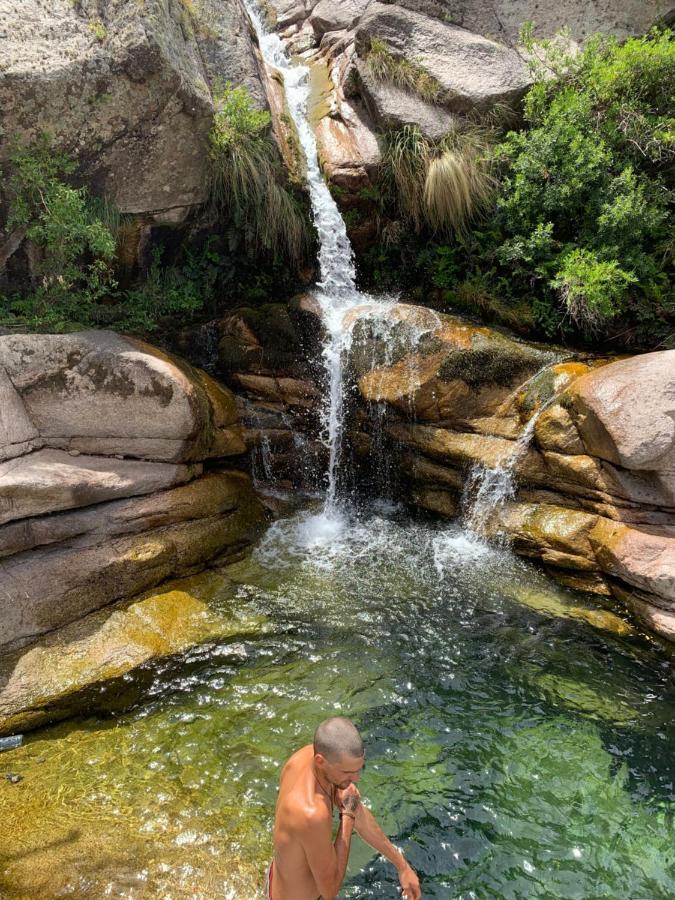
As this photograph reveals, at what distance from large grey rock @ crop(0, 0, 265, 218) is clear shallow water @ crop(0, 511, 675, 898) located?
5390 millimetres

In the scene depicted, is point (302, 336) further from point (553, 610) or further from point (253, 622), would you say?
point (553, 610)

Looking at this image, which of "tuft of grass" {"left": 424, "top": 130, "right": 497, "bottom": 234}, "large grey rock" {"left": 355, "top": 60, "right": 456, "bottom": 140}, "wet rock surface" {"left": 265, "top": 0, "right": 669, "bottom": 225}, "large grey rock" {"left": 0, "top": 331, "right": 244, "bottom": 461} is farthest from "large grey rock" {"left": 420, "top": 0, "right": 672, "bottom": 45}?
"large grey rock" {"left": 0, "top": 331, "right": 244, "bottom": 461}

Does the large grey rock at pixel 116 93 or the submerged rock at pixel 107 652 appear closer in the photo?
the submerged rock at pixel 107 652

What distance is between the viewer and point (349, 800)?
244 centimetres

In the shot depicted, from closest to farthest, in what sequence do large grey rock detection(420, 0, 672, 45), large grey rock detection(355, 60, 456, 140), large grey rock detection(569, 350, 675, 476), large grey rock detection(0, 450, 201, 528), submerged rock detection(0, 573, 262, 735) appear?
submerged rock detection(0, 573, 262, 735) → large grey rock detection(0, 450, 201, 528) → large grey rock detection(569, 350, 675, 476) → large grey rock detection(355, 60, 456, 140) → large grey rock detection(420, 0, 672, 45)

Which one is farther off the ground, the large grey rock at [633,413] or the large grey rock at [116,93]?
the large grey rock at [116,93]

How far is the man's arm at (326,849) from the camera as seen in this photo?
242 cm

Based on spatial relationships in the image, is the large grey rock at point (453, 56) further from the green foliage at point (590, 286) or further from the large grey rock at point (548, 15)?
the green foliage at point (590, 286)

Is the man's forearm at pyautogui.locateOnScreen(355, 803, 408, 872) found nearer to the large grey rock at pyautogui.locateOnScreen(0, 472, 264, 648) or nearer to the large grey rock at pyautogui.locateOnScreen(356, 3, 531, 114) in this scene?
the large grey rock at pyautogui.locateOnScreen(0, 472, 264, 648)

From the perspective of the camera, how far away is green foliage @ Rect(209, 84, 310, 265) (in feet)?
25.6

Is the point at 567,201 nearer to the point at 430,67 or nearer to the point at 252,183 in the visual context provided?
the point at 430,67

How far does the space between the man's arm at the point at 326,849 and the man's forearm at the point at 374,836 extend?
0.65 ft

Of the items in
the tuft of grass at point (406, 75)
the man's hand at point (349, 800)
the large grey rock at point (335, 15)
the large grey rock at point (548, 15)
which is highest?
the large grey rock at point (335, 15)

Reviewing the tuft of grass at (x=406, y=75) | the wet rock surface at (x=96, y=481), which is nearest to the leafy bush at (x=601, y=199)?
the tuft of grass at (x=406, y=75)
